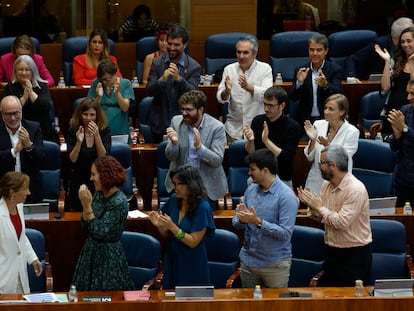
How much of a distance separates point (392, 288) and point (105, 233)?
5.39 feet

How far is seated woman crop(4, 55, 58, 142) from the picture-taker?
8461 millimetres

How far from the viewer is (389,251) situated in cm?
725

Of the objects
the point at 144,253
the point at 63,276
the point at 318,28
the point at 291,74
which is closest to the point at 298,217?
the point at 144,253

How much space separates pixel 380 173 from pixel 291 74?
6.97ft

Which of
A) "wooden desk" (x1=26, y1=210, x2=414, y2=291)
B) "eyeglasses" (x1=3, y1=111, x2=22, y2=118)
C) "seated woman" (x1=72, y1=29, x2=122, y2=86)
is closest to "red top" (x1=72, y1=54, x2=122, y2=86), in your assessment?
"seated woman" (x1=72, y1=29, x2=122, y2=86)

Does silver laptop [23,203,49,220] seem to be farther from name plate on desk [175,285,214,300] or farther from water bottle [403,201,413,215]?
water bottle [403,201,413,215]

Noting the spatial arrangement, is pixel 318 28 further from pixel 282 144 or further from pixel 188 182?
pixel 188 182

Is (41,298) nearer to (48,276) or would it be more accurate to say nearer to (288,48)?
(48,276)

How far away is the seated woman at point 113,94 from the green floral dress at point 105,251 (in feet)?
6.66

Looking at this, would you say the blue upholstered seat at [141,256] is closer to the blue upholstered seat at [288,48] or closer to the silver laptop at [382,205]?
the silver laptop at [382,205]

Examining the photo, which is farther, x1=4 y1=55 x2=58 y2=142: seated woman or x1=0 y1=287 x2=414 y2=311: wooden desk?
x1=4 y1=55 x2=58 y2=142: seated woman

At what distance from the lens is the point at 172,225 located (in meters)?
6.34

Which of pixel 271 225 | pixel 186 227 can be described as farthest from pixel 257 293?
pixel 186 227

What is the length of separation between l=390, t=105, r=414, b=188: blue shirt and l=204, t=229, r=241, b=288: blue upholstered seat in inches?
59.6
